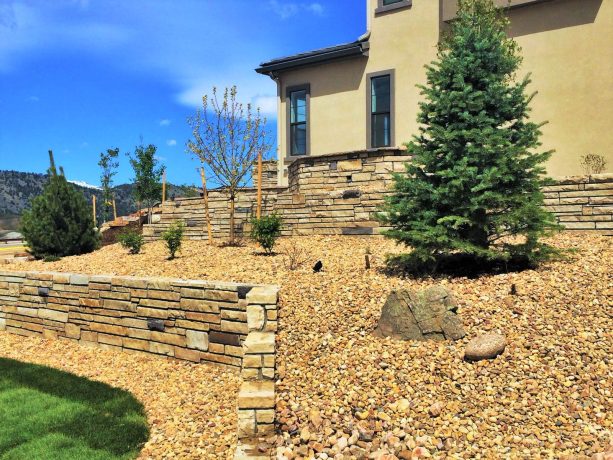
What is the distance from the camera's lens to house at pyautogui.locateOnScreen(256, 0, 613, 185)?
11336mm

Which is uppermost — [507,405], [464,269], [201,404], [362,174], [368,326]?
[362,174]

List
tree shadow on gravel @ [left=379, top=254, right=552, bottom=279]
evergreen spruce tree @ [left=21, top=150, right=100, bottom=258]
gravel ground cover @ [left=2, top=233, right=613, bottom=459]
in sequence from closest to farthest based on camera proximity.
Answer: gravel ground cover @ [left=2, top=233, right=613, bottom=459] → tree shadow on gravel @ [left=379, top=254, right=552, bottom=279] → evergreen spruce tree @ [left=21, top=150, right=100, bottom=258]

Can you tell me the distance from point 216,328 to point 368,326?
7.00 ft

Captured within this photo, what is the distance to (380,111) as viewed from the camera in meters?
13.7

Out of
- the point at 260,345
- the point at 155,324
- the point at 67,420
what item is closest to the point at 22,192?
the point at 155,324

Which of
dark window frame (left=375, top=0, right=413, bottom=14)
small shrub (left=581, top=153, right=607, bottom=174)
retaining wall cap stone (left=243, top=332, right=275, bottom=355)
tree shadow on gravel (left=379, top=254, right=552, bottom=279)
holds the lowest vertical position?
retaining wall cap stone (left=243, top=332, right=275, bottom=355)

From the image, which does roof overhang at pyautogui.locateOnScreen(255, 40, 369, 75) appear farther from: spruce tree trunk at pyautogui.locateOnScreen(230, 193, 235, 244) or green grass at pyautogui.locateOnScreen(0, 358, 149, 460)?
green grass at pyautogui.locateOnScreen(0, 358, 149, 460)

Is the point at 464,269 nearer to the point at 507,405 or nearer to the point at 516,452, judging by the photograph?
the point at 507,405

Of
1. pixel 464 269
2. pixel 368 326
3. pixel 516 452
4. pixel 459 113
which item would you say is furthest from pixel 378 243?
pixel 516 452

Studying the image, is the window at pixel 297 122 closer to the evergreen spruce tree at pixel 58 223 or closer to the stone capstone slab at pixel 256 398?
the evergreen spruce tree at pixel 58 223

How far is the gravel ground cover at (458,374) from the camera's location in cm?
388

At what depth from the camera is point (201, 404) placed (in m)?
5.40

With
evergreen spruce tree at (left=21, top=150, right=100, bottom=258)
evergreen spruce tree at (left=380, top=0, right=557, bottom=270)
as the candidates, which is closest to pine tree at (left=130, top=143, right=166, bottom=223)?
evergreen spruce tree at (left=21, top=150, right=100, bottom=258)

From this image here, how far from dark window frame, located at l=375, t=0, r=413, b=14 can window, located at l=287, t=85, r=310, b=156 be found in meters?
3.42
